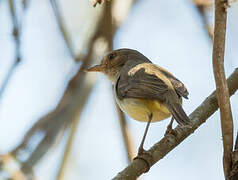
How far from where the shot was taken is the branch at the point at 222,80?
2.65m

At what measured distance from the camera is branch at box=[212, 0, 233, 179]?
8.68 ft

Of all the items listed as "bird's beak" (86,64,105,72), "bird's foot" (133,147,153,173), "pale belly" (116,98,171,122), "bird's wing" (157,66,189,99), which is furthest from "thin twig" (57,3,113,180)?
"bird's foot" (133,147,153,173)

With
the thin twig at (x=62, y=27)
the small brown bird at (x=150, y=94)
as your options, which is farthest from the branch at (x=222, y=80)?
the thin twig at (x=62, y=27)

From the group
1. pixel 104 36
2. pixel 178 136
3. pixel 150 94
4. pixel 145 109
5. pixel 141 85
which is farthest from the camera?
pixel 104 36

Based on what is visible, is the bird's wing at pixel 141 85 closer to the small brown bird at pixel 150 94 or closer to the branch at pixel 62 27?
the small brown bird at pixel 150 94

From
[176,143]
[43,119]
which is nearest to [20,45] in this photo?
[43,119]

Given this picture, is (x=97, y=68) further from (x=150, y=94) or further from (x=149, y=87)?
(x=150, y=94)

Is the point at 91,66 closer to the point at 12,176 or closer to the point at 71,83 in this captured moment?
the point at 71,83

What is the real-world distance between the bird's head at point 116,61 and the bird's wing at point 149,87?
62 cm

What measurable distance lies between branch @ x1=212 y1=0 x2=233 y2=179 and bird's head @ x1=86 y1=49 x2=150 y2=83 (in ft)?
10.0

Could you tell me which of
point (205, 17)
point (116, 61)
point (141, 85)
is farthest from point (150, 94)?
point (116, 61)

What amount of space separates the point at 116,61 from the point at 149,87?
1701mm

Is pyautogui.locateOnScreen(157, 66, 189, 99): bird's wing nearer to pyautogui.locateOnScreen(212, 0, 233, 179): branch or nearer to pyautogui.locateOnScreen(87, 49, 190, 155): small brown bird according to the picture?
pyautogui.locateOnScreen(87, 49, 190, 155): small brown bird

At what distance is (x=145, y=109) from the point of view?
175 inches
